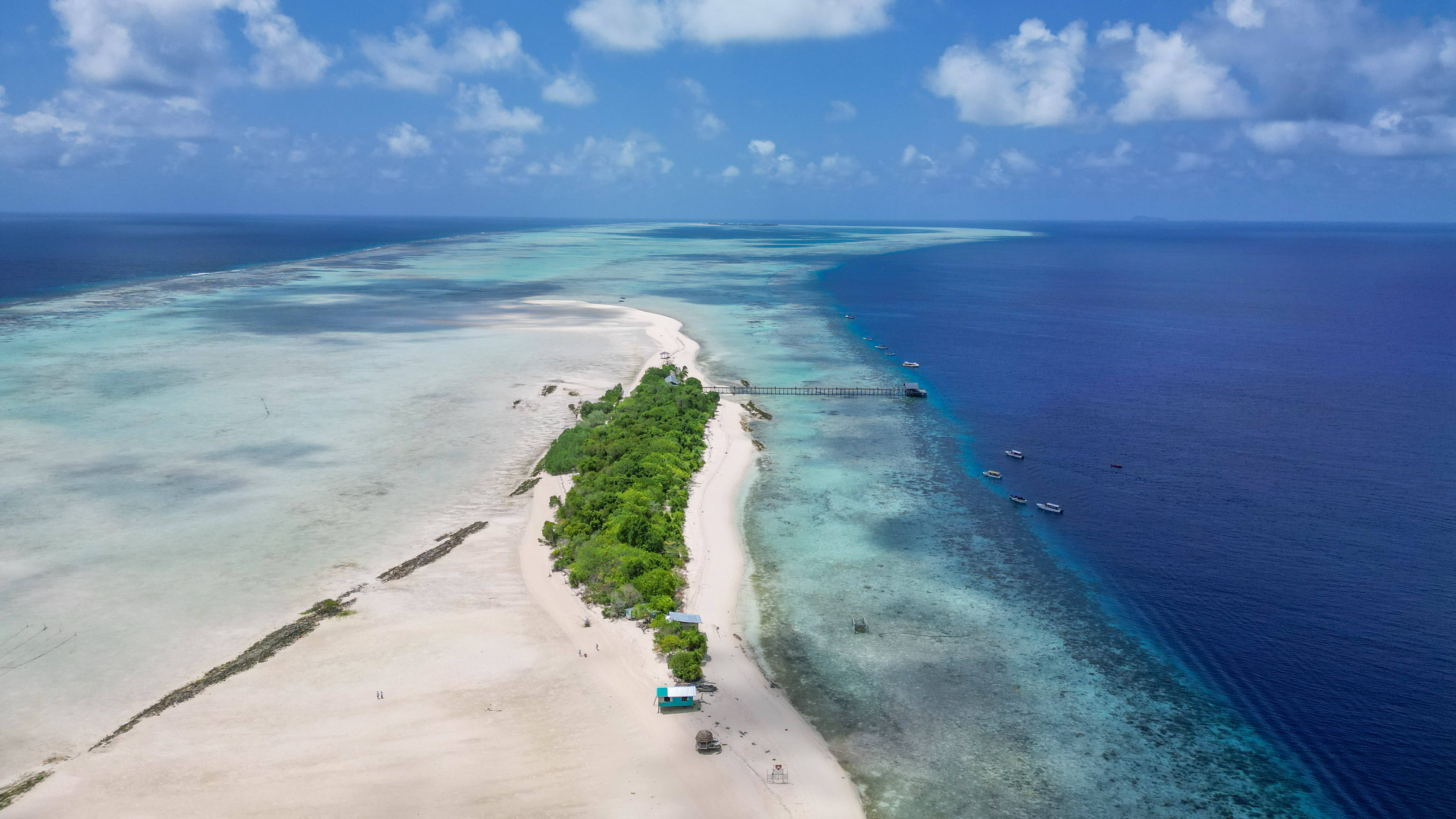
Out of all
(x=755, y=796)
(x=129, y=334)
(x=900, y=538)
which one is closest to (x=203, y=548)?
(x=755, y=796)

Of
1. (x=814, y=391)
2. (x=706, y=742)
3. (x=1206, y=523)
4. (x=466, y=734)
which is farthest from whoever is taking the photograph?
(x=814, y=391)

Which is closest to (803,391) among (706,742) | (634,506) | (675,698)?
(634,506)

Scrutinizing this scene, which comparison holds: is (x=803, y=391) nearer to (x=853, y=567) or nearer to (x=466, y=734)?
(x=853, y=567)

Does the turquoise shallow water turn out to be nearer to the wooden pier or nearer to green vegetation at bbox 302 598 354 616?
green vegetation at bbox 302 598 354 616

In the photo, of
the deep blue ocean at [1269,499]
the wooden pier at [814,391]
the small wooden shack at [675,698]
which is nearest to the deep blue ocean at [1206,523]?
the deep blue ocean at [1269,499]

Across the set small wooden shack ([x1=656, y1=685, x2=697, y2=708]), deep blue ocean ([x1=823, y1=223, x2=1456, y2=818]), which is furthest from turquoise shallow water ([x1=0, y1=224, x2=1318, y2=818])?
small wooden shack ([x1=656, y1=685, x2=697, y2=708])

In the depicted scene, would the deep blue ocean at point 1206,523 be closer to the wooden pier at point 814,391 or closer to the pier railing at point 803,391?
the wooden pier at point 814,391

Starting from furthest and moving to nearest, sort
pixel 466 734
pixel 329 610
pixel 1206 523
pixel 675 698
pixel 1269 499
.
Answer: pixel 1269 499
pixel 1206 523
pixel 329 610
pixel 675 698
pixel 466 734

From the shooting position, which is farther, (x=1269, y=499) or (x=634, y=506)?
(x=1269, y=499)
